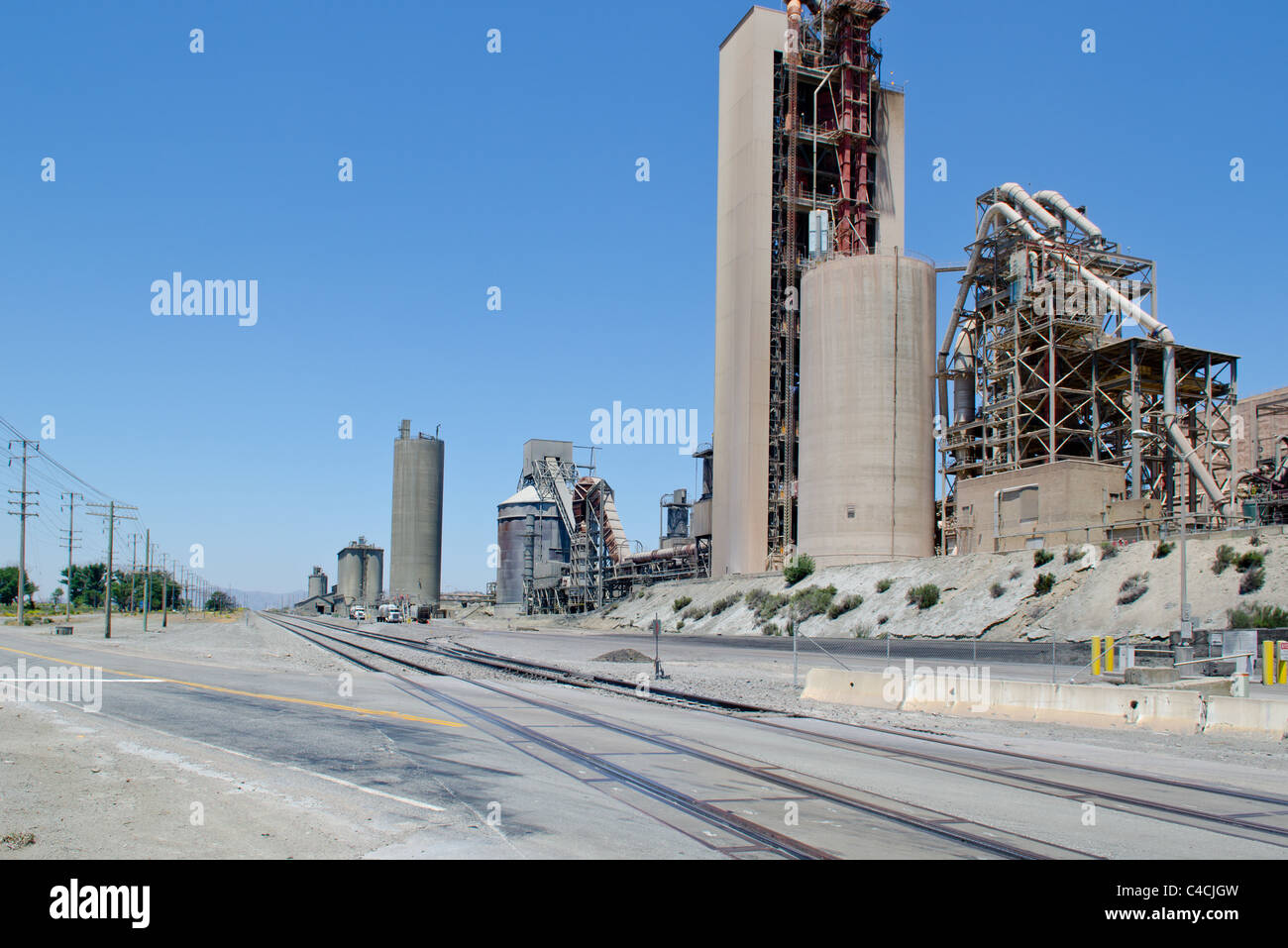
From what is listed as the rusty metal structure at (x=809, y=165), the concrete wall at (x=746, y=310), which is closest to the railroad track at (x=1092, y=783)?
the concrete wall at (x=746, y=310)

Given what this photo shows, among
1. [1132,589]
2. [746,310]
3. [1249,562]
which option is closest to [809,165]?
[746,310]

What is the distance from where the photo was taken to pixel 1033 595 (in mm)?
43156

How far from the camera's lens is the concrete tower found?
7006 centimetres

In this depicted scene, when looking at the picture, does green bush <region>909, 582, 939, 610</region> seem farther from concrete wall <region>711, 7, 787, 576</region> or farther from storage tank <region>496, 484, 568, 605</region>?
storage tank <region>496, 484, 568, 605</region>

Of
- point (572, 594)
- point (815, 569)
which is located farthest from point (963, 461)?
point (572, 594)

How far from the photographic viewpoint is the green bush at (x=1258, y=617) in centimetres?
3172

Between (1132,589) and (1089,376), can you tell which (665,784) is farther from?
(1089,376)

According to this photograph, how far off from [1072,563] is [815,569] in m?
20.0

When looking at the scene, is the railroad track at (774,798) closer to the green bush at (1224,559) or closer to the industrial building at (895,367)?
the green bush at (1224,559)

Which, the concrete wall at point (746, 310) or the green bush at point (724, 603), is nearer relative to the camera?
the green bush at point (724, 603)

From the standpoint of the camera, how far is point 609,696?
78.8ft

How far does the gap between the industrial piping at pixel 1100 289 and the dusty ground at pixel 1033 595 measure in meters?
9.43

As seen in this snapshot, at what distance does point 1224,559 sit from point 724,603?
111ft

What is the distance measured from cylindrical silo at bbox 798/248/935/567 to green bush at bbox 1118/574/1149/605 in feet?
70.8
